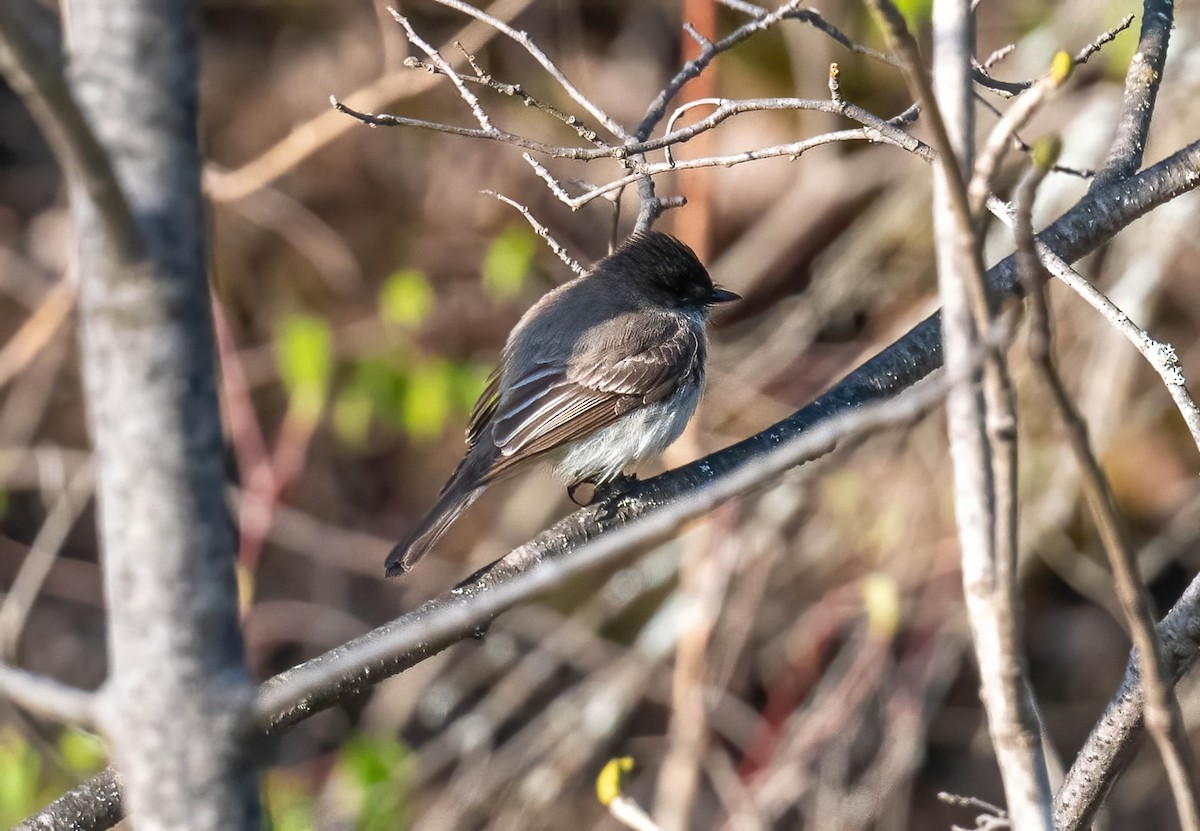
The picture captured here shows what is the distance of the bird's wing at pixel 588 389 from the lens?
4191 mm

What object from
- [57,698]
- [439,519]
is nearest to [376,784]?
[439,519]

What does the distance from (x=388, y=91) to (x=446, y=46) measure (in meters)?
0.76

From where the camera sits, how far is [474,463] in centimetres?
409

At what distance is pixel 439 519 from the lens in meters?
3.87

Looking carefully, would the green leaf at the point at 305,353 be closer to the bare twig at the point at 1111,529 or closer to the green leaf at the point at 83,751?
the green leaf at the point at 83,751

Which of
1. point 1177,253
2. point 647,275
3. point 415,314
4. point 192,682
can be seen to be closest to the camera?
point 192,682

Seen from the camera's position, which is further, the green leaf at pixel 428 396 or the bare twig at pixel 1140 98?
the green leaf at pixel 428 396

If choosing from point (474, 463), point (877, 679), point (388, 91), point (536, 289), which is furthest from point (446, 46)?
point (877, 679)

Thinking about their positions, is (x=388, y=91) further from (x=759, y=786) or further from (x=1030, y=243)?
(x=1030, y=243)

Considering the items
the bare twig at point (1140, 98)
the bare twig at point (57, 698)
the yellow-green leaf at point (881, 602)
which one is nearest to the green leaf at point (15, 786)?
the yellow-green leaf at point (881, 602)

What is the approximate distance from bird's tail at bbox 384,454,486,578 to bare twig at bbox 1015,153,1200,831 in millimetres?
2471

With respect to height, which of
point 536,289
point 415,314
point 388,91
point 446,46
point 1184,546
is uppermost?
point 446,46

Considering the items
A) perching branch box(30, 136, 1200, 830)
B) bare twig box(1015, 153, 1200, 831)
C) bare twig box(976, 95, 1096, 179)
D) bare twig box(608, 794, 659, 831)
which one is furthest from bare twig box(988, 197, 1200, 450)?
bare twig box(608, 794, 659, 831)

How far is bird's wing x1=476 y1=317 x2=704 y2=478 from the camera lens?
4191 mm
